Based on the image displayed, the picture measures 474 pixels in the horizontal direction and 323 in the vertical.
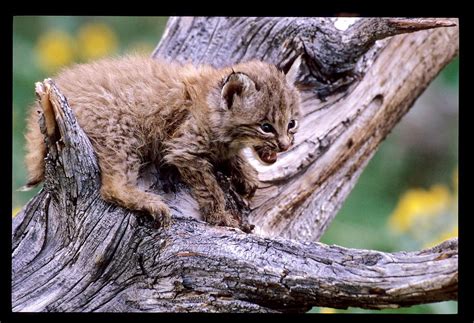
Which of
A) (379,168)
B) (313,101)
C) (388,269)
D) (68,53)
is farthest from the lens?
(379,168)

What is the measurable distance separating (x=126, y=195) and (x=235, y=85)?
0.63 meters

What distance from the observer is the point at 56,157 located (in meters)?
3.24

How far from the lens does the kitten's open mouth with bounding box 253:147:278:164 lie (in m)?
3.51

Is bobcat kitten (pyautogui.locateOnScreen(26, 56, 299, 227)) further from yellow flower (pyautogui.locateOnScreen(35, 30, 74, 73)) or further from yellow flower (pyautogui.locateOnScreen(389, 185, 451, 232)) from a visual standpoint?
yellow flower (pyautogui.locateOnScreen(35, 30, 74, 73))

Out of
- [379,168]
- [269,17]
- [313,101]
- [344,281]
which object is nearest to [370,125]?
[313,101]

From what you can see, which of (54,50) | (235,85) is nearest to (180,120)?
(235,85)

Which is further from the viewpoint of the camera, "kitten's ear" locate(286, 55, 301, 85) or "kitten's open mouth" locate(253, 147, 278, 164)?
"kitten's ear" locate(286, 55, 301, 85)

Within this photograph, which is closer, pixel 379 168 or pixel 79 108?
pixel 79 108

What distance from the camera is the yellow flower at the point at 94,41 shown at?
582 centimetres

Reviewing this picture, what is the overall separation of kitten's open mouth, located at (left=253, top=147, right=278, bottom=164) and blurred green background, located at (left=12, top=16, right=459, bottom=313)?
105cm

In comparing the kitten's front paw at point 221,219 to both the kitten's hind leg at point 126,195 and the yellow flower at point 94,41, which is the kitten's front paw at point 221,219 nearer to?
the kitten's hind leg at point 126,195

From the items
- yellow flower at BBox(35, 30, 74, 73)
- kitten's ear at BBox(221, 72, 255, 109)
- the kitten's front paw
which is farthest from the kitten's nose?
yellow flower at BBox(35, 30, 74, 73)
